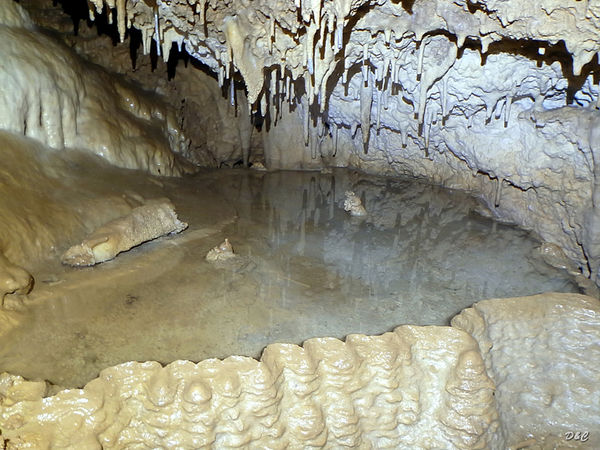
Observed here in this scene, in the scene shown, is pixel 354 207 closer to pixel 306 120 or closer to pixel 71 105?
pixel 306 120

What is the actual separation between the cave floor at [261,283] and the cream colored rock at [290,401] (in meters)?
0.40

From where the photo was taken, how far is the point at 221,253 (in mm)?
5660

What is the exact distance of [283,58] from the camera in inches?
289

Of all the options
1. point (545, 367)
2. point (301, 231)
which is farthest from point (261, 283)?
point (545, 367)

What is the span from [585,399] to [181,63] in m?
9.65

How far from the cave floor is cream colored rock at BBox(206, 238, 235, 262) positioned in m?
0.12

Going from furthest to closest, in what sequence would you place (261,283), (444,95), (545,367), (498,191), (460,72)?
(498,191) → (444,95) → (460,72) → (261,283) → (545,367)

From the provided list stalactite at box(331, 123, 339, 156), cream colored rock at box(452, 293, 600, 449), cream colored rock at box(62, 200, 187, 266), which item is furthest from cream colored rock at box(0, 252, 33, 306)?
stalactite at box(331, 123, 339, 156)

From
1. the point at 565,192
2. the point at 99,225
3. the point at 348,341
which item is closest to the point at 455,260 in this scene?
the point at 565,192

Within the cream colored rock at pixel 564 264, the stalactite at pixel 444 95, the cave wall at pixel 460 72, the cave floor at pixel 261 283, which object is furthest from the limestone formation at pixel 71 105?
the cream colored rock at pixel 564 264

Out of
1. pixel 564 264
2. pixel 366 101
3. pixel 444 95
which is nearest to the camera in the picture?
pixel 564 264

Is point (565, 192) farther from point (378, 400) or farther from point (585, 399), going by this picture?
point (378, 400)

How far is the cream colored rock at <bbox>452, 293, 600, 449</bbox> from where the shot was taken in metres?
3.81

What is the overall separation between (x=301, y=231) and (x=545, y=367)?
12.6 ft
